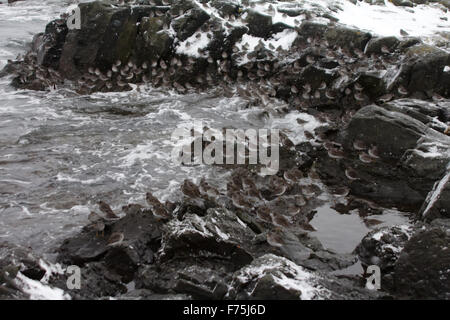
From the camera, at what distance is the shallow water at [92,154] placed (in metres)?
7.75

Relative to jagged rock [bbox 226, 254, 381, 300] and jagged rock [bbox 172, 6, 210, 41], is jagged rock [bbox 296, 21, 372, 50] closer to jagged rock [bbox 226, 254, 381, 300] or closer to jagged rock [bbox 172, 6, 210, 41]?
jagged rock [bbox 172, 6, 210, 41]

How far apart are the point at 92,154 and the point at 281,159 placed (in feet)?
14.4

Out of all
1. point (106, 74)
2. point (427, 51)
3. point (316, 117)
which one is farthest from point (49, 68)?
point (427, 51)

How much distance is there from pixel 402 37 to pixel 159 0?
28.8 ft

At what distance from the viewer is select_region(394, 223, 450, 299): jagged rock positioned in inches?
207

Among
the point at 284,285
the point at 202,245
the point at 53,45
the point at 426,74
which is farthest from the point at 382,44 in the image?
the point at 53,45

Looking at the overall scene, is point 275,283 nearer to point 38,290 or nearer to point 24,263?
point 38,290

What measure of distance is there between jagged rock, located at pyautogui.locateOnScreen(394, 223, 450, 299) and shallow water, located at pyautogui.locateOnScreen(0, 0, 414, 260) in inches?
59.3

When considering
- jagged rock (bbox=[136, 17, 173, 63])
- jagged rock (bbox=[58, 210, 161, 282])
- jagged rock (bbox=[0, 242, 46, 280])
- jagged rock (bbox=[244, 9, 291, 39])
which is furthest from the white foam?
jagged rock (bbox=[244, 9, 291, 39])

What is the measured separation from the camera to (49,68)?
1642 centimetres

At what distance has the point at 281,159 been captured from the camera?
9836mm
